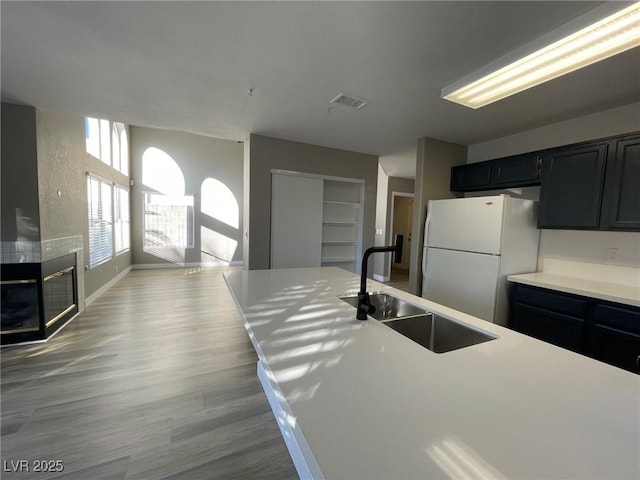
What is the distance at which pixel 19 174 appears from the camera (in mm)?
2631

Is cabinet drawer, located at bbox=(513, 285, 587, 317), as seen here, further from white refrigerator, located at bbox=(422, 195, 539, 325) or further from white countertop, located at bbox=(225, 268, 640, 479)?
white countertop, located at bbox=(225, 268, 640, 479)

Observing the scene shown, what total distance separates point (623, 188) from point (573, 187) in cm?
33

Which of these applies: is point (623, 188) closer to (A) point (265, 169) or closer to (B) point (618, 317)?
(B) point (618, 317)

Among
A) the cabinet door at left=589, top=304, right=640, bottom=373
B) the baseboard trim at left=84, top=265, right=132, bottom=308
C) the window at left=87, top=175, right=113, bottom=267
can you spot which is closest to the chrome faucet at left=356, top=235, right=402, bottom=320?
the cabinet door at left=589, top=304, right=640, bottom=373

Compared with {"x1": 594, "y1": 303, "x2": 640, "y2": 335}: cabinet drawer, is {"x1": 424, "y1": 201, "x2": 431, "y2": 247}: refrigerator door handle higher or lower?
higher

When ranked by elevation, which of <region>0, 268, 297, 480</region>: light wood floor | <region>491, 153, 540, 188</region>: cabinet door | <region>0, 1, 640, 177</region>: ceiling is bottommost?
<region>0, 268, 297, 480</region>: light wood floor

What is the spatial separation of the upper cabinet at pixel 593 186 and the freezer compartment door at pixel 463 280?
2.33 ft

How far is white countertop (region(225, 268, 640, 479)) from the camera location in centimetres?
56

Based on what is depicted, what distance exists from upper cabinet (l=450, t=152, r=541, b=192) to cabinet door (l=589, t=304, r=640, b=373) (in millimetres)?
1378

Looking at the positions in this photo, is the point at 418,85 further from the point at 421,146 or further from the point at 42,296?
the point at 42,296

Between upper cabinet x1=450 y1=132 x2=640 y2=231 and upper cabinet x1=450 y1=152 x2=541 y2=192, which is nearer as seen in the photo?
upper cabinet x1=450 y1=132 x2=640 y2=231

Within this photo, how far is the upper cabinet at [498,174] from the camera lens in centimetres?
275

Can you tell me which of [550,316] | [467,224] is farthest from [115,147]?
[550,316]

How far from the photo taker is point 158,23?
5.01 ft
